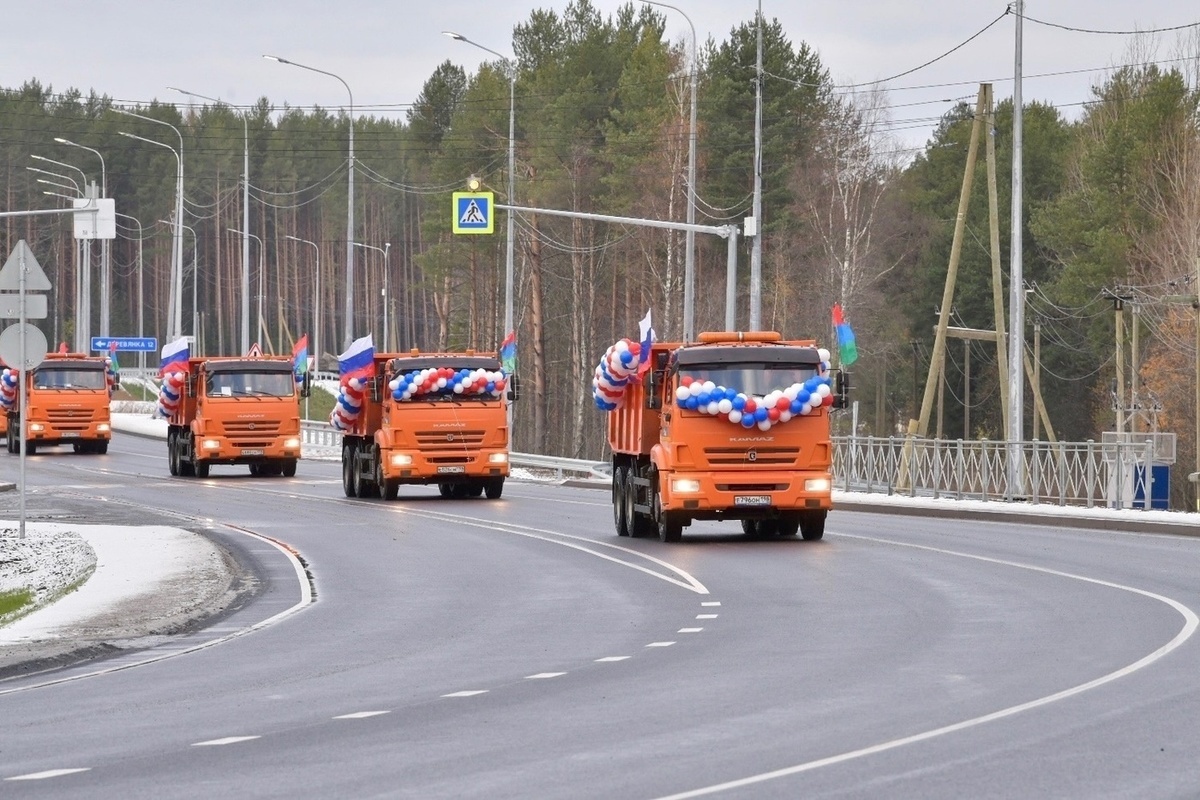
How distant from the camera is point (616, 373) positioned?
29859mm

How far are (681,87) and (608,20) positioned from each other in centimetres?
1704

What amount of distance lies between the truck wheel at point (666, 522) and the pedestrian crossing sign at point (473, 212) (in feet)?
54.6

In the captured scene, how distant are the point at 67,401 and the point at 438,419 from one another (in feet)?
82.2

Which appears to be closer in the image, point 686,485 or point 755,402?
point 755,402

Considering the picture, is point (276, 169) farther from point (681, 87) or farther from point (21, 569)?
point (21, 569)

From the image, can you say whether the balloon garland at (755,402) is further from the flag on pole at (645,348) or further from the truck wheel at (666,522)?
the flag on pole at (645,348)

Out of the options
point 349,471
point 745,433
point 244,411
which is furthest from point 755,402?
point 244,411

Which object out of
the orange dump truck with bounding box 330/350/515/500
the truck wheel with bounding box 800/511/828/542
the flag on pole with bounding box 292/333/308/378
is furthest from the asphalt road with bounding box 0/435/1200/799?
the flag on pole with bounding box 292/333/308/378

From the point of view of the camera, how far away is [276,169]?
153500mm

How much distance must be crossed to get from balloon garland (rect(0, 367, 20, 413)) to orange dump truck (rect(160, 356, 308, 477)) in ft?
45.8

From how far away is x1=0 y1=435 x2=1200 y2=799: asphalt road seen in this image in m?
9.54

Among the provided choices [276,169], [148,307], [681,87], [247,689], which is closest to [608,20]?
[681,87]

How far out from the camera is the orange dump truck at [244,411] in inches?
1907

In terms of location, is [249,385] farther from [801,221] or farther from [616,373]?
[801,221]
